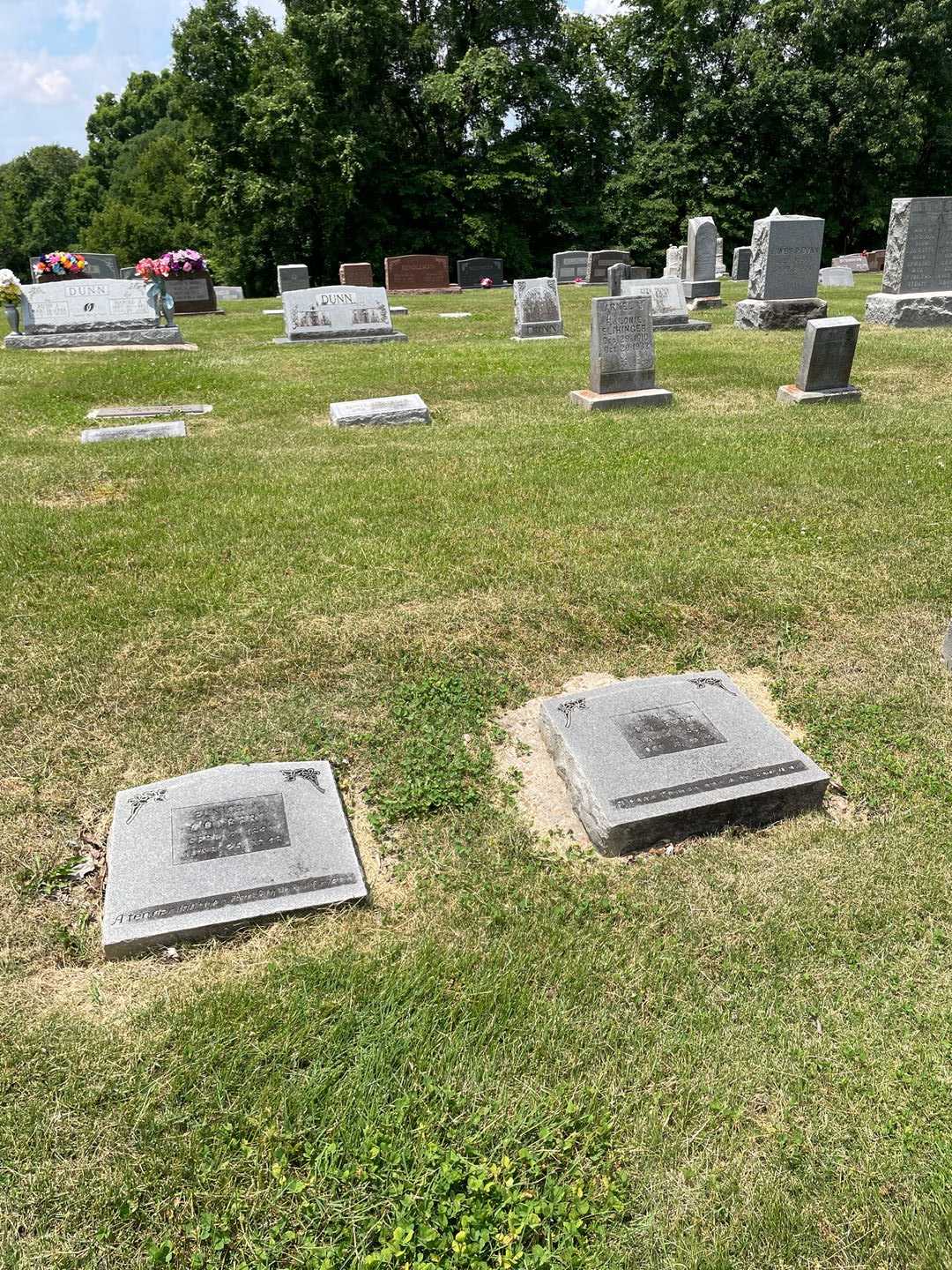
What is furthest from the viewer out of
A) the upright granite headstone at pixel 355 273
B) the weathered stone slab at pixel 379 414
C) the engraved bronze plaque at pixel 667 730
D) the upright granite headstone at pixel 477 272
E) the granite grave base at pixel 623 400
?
the upright granite headstone at pixel 477 272

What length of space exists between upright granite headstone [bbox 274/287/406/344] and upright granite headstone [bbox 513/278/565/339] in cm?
210

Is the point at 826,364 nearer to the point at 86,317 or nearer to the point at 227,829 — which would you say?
the point at 227,829

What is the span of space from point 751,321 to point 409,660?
12855mm

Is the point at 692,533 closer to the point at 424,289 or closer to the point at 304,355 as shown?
the point at 304,355

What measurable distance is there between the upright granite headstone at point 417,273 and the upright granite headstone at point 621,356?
16988mm

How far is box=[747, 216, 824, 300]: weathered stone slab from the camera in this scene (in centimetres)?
1395

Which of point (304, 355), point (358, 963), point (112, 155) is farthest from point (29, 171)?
point (358, 963)

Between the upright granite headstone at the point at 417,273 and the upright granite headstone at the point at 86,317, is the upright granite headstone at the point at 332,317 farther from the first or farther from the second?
the upright granite headstone at the point at 417,273

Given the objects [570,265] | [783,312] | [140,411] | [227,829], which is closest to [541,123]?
[570,265]

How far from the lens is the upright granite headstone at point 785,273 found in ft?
45.8

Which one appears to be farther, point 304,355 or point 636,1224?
point 304,355

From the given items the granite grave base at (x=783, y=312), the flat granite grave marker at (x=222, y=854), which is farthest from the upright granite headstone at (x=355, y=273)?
the flat granite grave marker at (x=222, y=854)

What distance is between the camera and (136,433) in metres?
8.74

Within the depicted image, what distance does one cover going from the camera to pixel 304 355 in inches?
521
